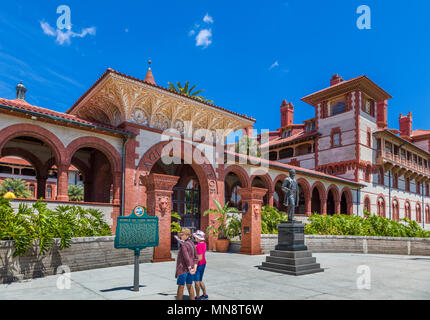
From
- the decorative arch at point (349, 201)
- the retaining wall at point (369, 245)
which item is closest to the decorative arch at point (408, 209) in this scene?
the decorative arch at point (349, 201)

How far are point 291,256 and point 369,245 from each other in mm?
8871

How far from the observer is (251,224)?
1330 centimetres

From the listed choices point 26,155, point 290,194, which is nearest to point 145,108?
point 26,155

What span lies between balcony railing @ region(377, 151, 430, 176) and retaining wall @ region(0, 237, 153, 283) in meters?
29.6

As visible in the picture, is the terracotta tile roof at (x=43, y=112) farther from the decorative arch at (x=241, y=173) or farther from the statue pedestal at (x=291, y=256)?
the statue pedestal at (x=291, y=256)

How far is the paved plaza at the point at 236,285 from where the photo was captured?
238 inches

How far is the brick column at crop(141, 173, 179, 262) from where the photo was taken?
10562 mm

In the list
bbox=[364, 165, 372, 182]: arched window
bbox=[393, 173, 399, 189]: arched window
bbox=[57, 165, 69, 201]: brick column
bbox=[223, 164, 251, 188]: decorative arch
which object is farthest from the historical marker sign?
bbox=[393, 173, 399, 189]: arched window

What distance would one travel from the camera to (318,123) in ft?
111

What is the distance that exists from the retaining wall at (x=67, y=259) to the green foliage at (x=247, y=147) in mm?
29092

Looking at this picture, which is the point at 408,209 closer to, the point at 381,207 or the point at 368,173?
the point at 381,207
